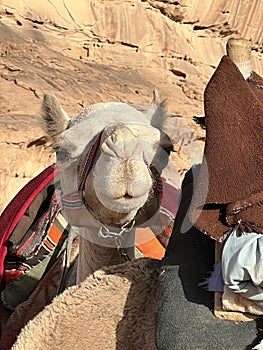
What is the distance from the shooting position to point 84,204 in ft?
5.21

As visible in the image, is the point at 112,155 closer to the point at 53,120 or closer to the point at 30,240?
the point at 53,120

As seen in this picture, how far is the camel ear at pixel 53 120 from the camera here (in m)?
1.80

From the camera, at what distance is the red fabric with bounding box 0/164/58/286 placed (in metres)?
2.23

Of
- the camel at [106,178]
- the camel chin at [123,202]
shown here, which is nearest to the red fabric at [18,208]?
the camel at [106,178]

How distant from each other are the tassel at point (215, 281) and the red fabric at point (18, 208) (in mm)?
1252

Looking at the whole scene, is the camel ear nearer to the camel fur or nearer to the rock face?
the camel fur

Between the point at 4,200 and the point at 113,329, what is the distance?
321 cm

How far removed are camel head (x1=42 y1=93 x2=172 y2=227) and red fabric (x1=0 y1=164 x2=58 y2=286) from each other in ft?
1.70

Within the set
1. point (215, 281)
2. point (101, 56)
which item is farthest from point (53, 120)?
point (101, 56)

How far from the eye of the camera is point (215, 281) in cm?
105

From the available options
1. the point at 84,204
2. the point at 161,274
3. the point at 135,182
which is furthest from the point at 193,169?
the point at 84,204

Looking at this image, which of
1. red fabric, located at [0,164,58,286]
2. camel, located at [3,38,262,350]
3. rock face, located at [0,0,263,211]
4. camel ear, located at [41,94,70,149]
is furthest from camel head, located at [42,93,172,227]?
rock face, located at [0,0,263,211]

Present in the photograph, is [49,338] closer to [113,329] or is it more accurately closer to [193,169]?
[113,329]

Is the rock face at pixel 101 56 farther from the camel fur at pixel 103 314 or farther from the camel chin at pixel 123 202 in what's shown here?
the camel fur at pixel 103 314
